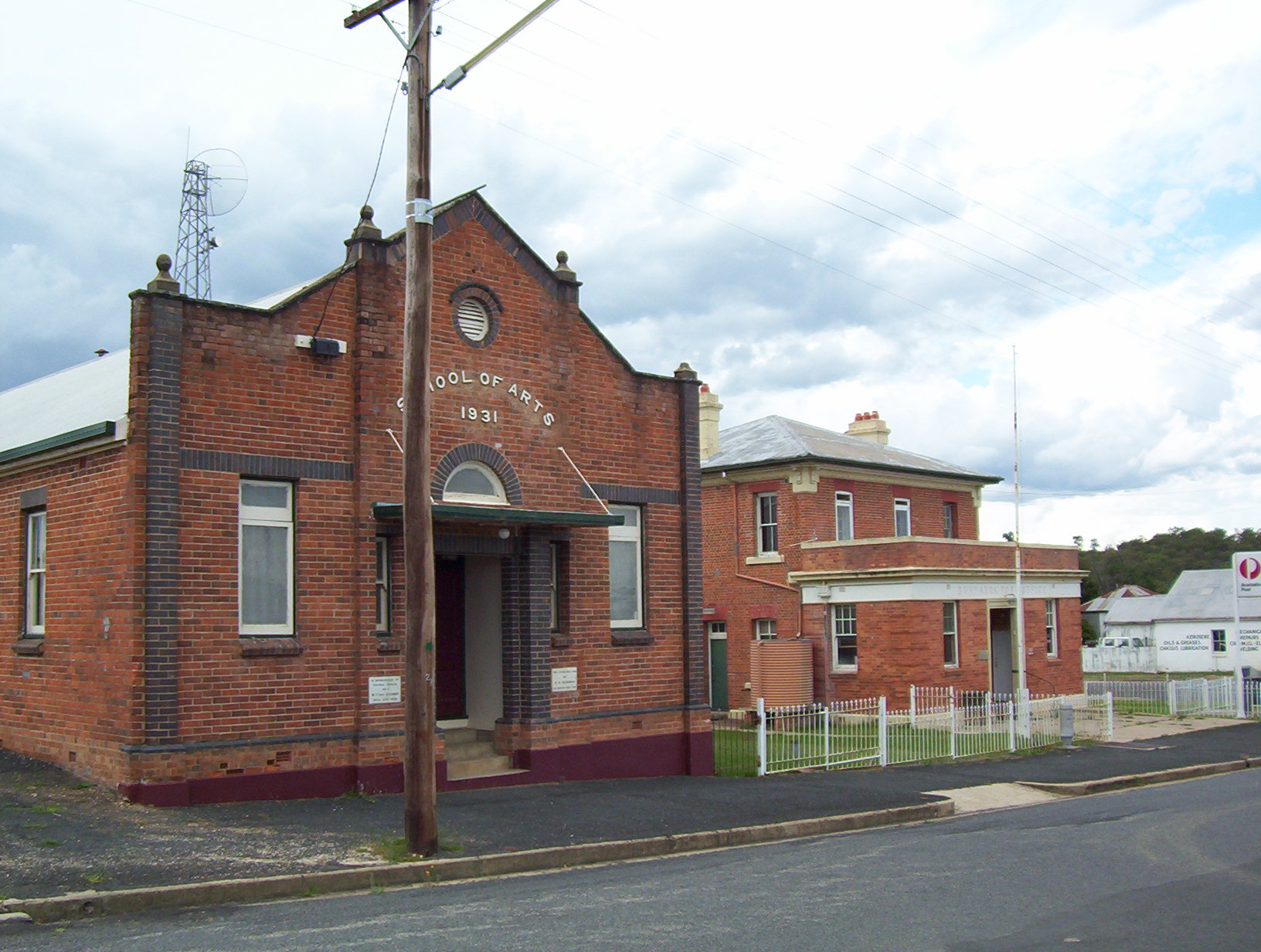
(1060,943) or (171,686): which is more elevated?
(171,686)

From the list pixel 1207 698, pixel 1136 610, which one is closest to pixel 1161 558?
pixel 1136 610

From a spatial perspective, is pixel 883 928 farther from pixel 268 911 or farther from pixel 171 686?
pixel 171 686

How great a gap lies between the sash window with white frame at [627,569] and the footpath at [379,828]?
2.41 meters

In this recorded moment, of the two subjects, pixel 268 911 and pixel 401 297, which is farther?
pixel 401 297

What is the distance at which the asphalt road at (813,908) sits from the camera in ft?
26.1

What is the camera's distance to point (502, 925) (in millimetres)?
8328

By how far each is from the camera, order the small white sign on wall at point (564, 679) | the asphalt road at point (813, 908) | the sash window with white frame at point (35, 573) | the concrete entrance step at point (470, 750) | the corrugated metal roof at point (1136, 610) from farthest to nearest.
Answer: the corrugated metal roof at point (1136, 610) → the small white sign on wall at point (564, 679) → the concrete entrance step at point (470, 750) → the sash window with white frame at point (35, 573) → the asphalt road at point (813, 908)

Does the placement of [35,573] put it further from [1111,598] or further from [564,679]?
[1111,598]

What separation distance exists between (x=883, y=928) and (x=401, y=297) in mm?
9936

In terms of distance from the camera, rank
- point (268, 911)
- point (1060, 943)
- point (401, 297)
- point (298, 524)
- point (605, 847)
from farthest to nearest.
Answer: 1. point (401, 297)
2. point (298, 524)
3. point (605, 847)
4. point (268, 911)
5. point (1060, 943)

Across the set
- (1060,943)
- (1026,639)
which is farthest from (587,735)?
(1026,639)

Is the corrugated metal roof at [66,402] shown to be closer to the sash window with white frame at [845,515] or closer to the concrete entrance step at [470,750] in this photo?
the concrete entrance step at [470,750]

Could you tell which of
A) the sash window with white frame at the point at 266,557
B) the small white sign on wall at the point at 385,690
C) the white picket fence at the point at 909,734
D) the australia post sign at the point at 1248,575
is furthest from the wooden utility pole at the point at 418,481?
the australia post sign at the point at 1248,575

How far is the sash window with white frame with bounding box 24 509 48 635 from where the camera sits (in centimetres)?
1509
